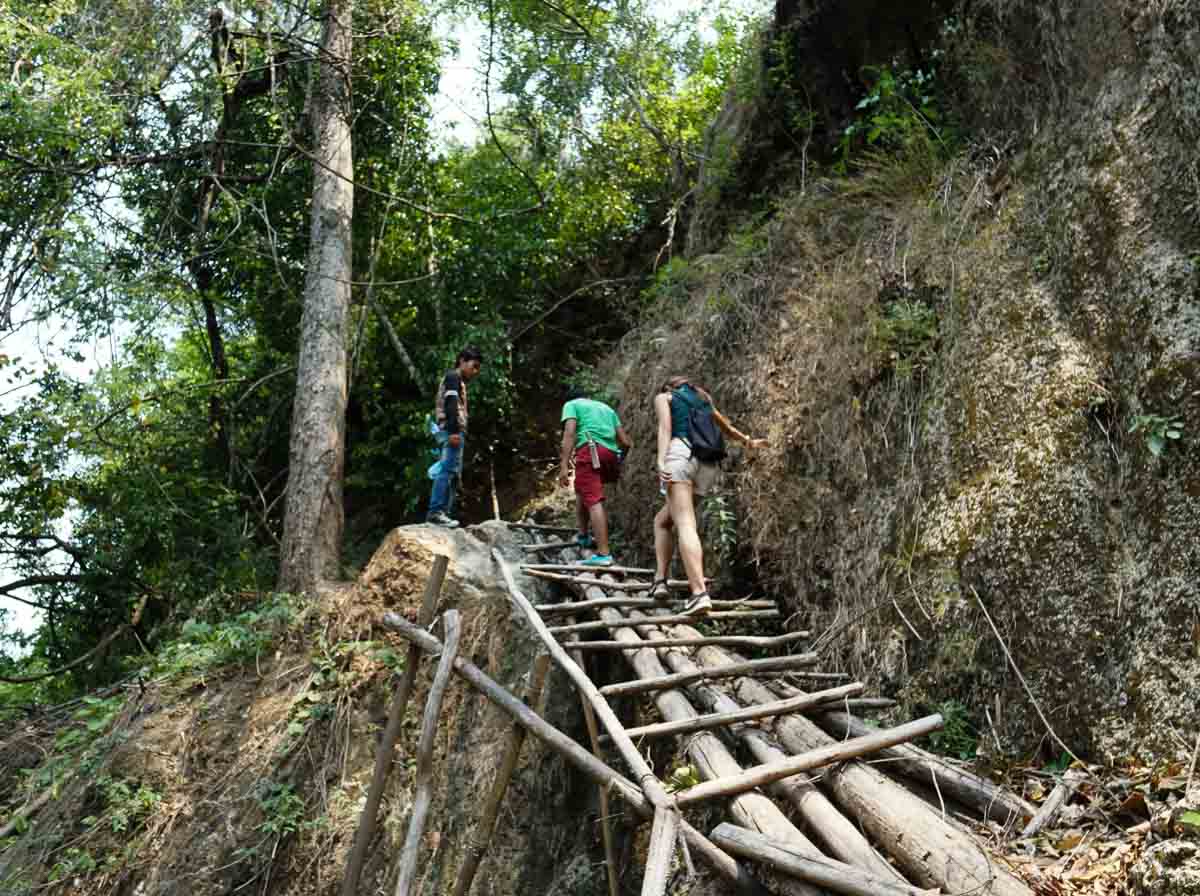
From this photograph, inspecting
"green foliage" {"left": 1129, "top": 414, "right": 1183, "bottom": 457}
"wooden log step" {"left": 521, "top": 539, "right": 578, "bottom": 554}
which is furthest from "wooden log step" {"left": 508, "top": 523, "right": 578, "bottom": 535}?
"green foliage" {"left": 1129, "top": 414, "right": 1183, "bottom": 457}

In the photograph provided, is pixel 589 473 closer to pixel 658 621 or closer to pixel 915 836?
pixel 658 621

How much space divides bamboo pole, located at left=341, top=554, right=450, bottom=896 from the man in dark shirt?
9.99 feet

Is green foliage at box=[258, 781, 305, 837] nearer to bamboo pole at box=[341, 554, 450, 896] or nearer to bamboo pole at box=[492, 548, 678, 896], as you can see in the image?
bamboo pole at box=[341, 554, 450, 896]

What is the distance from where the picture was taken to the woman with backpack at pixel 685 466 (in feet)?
18.9

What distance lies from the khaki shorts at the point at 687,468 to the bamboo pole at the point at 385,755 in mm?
1557

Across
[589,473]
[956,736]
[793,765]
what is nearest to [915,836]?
[793,765]

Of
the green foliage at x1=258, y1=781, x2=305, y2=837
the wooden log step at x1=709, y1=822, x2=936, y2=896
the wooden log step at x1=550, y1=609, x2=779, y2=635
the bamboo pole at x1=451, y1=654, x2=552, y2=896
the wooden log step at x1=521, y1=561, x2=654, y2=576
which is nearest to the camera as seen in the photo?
the wooden log step at x1=709, y1=822, x2=936, y2=896

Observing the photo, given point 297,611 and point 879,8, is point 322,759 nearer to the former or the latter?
point 297,611

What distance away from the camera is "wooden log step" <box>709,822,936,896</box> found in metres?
2.60

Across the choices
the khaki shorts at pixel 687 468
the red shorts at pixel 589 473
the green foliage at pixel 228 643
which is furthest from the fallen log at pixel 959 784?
the green foliage at pixel 228 643

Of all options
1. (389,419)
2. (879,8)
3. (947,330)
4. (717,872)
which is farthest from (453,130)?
(717,872)

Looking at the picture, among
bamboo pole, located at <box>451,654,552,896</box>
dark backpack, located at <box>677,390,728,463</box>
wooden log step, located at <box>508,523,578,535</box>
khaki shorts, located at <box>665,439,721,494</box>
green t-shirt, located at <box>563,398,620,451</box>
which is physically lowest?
bamboo pole, located at <box>451,654,552,896</box>

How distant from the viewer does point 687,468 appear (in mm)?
5949

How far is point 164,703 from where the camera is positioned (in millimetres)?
7816
